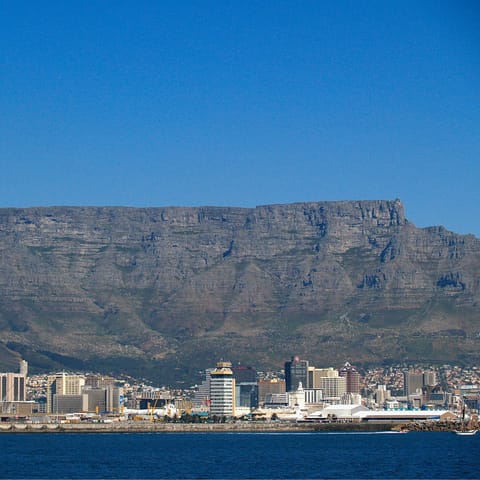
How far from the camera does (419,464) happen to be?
140500 mm

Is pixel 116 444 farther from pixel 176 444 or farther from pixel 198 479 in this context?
pixel 198 479

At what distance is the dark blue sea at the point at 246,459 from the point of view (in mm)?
129250

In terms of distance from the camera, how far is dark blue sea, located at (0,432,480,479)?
424 ft

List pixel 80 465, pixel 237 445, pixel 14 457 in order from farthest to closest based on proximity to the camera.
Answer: pixel 237 445 → pixel 14 457 → pixel 80 465

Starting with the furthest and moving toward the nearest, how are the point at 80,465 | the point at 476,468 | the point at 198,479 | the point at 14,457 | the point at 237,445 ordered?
the point at 237,445 → the point at 14,457 → the point at 80,465 → the point at 476,468 → the point at 198,479

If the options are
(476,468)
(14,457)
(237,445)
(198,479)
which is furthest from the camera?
(237,445)

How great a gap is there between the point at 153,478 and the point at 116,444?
70.5 m

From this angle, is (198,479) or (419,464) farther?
(419,464)

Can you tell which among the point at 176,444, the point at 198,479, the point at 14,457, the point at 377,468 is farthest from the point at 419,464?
the point at 176,444

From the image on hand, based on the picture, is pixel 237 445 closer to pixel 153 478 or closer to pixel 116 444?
pixel 116 444

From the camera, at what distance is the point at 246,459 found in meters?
151

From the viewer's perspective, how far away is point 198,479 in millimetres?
122375

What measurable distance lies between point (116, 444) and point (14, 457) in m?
36.5

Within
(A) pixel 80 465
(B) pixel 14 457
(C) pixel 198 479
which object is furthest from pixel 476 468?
(B) pixel 14 457
